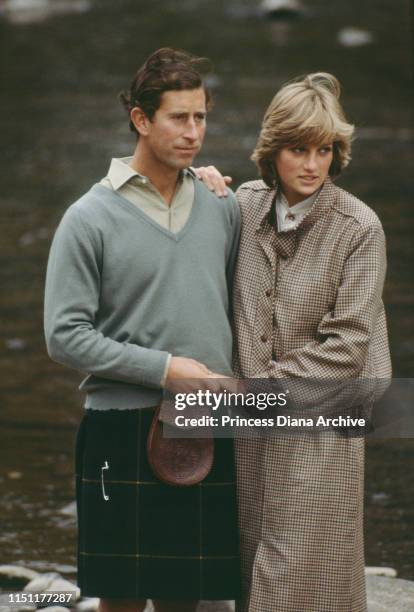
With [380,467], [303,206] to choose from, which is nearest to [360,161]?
[380,467]

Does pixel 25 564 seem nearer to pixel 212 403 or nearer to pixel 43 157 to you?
pixel 212 403

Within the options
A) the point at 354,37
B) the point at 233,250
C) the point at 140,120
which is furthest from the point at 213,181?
the point at 354,37

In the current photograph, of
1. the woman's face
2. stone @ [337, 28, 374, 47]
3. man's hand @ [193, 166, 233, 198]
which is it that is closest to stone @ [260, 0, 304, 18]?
stone @ [337, 28, 374, 47]

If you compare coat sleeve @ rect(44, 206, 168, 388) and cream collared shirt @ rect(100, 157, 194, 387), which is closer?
coat sleeve @ rect(44, 206, 168, 388)

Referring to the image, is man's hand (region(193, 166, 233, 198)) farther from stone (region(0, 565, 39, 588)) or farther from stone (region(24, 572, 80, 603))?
stone (region(0, 565, 39, 588))

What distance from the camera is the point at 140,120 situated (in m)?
3.29

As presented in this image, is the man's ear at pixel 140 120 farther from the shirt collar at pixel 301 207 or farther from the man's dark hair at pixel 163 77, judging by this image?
the shirt collar at pixel 301 207

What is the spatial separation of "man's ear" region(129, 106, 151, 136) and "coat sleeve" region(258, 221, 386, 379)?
1.93ft

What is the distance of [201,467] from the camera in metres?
3.27

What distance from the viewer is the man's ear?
327 cm

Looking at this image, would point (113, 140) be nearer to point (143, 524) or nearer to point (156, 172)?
point (156, 172)

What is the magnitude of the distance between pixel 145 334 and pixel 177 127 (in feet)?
1.70

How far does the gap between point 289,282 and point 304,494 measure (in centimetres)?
54

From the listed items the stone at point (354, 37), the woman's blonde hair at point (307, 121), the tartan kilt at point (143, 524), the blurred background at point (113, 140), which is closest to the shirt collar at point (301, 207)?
the woman's blonde hair at point (307, 121)
